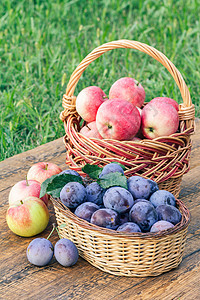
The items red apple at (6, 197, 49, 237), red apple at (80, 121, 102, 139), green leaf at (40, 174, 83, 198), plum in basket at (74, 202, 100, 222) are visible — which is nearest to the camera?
plum in basket at (74, 202, 100, 222)

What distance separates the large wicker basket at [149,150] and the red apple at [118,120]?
0.07 m

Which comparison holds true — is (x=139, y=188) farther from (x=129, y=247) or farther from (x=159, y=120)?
(x=159, y=120)

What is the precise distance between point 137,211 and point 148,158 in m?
0.39

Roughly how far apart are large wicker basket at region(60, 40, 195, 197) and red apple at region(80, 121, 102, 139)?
64mm

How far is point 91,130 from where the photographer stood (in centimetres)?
183

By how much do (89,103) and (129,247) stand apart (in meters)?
0.78

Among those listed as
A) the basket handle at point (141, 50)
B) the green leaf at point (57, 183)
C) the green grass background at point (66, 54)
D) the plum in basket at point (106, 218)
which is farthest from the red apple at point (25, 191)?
the green grass background at point (66, 54)

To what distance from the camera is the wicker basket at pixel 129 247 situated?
125cm

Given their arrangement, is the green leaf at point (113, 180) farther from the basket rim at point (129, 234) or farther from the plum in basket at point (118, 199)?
the basket rim at point (129, 234)

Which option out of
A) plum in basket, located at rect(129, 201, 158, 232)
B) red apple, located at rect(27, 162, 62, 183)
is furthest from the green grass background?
plum in basket, located at rect(129, 201, 158, 232)

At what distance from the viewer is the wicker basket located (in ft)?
4.09

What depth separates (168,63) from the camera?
1687mm

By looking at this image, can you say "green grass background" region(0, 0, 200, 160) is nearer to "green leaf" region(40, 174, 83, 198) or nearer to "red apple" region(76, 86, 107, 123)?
"red apple" region(76, 86, 107, 123)

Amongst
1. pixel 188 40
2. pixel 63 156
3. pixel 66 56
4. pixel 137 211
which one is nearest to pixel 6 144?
pixel 63 156
